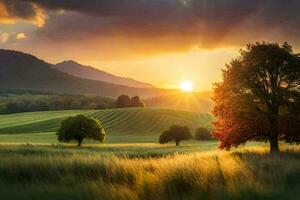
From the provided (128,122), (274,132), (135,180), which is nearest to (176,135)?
(128,122)

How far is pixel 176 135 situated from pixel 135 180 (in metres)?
83.6

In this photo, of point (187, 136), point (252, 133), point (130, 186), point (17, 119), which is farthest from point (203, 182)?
point (17, 119)

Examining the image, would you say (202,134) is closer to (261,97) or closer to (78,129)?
(78,129)

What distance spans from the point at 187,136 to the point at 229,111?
58702 millimetres

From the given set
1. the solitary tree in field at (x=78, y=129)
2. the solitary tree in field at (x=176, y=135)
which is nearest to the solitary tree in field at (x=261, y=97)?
the solitary tree in field at (x=78, y=129)

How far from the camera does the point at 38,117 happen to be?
593 feet

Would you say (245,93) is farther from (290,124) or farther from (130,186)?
(130,186)

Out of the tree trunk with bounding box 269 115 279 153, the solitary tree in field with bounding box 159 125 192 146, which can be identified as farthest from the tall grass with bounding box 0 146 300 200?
the solitary tree in field with bounding box 159 125 192 146

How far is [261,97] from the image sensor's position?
3841 centimetres

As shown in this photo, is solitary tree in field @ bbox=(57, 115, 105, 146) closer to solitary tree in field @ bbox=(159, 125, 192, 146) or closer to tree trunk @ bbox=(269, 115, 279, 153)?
solitary tree in field @ bbox=(159, 125, 192, 146)

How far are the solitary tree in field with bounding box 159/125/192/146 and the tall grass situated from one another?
78.6m

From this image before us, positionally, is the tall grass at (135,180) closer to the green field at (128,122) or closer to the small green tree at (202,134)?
the small green tree at (202,134)

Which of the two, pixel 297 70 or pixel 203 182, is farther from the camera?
pixel 297 70

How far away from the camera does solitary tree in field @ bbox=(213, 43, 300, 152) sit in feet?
125
